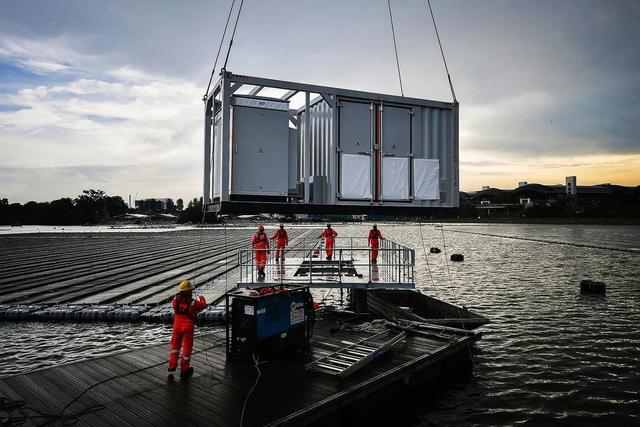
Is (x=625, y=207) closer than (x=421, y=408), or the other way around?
(x=421, y=408)

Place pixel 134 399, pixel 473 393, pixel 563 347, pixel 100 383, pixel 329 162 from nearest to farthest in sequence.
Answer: pixel 134 399, pixel 100 383, pixel 329 162, pixel 473 393, pixel 563 347

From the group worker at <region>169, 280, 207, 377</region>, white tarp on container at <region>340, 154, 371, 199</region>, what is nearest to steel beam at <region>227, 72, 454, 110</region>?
white tarp on container at <region>340, 154, 371, 199</region>

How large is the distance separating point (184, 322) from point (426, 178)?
23.8ft

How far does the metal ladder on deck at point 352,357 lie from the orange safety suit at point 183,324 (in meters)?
2.83

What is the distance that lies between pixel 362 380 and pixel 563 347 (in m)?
10.7

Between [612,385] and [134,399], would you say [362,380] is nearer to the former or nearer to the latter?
[134,399]

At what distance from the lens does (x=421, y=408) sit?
1090 centimetres

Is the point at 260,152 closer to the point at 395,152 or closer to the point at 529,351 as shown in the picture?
the point at 395,152

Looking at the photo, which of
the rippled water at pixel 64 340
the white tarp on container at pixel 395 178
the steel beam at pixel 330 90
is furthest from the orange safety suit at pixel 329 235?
the steel beam at pixel 330 90

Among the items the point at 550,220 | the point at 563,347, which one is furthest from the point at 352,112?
the point at 550,220

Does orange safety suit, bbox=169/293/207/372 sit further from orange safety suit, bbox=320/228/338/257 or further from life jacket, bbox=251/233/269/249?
orange safety suit, bbox=320/228/338/257

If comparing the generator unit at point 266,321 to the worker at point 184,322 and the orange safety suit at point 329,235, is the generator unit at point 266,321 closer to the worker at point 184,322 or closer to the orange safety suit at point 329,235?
the worker at point 184,322

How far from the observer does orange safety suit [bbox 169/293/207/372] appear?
906cm

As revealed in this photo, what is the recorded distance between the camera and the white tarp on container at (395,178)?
35.0ft
